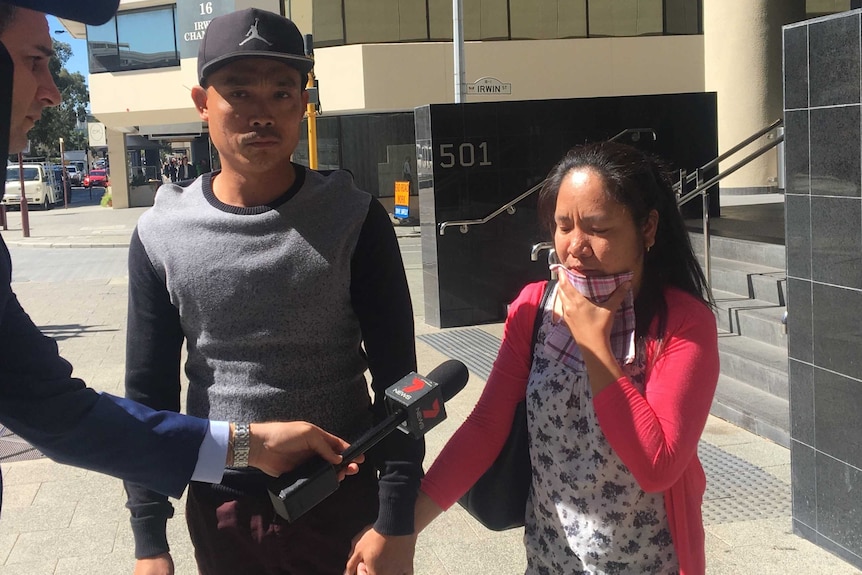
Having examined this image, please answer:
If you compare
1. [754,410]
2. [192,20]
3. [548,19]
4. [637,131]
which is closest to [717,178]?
[637,131]

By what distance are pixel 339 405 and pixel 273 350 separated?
0.70 ft

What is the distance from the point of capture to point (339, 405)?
220 centimetres

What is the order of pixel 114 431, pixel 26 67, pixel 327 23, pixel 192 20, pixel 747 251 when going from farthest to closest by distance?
pixel 327 23 < pixel 192 20 < pixel 747 251 < pixel 114 431 < pixel 26 67

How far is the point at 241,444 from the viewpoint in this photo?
1.95 meters

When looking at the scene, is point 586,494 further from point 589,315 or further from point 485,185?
point 485,185

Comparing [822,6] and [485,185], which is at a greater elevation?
[822,6]

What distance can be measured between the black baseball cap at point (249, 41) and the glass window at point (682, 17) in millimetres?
25838

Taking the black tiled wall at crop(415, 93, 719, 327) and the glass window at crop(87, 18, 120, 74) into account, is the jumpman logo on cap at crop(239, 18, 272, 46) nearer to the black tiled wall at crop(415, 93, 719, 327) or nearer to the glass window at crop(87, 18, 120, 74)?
the black tiled wall at crop(415, 93, 719, 327)

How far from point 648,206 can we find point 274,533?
3.78 ft

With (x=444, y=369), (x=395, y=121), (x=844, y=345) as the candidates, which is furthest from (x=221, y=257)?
(x=395, y=121)

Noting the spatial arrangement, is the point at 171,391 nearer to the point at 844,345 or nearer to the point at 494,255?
the point at 844,345

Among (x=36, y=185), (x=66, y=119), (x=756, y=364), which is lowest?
(x=756, y=364)

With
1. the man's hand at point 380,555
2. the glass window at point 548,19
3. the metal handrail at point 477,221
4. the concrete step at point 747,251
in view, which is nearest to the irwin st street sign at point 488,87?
the glass window at point 548,19

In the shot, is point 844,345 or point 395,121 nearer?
point 844,345
